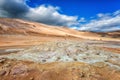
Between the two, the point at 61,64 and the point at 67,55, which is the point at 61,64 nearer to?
the point at 61,64

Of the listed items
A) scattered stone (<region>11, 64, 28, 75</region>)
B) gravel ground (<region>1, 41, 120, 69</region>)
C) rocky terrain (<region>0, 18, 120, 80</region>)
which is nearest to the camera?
rocky terrain (<region>0, 18, 120, 80</region>)

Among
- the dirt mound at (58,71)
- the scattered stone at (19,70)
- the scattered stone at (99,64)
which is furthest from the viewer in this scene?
the scattered stone at (99,64)

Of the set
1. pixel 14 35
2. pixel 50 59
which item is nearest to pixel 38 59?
pixel 50 59

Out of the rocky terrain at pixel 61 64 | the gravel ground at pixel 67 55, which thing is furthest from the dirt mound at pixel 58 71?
the gravel ground at pixel 67 55

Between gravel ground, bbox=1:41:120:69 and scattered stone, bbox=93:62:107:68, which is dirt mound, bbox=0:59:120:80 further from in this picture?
gravel ground, bbox=1:41:120:69

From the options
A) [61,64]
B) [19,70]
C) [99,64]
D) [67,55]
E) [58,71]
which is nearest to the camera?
[58,71]

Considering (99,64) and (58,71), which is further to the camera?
(99,64)

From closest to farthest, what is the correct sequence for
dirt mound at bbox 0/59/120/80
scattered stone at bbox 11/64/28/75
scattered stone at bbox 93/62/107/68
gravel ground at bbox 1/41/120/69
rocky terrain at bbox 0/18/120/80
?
dirt mound at bbox 0/59/120/80, rocky terrain at bbox 0/18/120/80, scattered stone at bbox 11/64/28/75, scattered stone at bbox 93/62/107/68, gravel ground at bbox 1/41/120/69

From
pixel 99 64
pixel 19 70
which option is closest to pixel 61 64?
pixel 99 64

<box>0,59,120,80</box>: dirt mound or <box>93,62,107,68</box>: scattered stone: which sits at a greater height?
<box>93,62,107,68</box>: scattered stone

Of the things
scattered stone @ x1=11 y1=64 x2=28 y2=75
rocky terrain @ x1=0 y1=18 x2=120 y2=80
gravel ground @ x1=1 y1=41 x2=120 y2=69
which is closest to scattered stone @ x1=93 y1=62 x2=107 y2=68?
rocky terrain @ x1=0 y1=18 x2=120 y2=80

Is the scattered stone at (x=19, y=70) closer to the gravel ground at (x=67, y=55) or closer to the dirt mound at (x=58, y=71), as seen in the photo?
the dirt mound at (x=58, y=71)

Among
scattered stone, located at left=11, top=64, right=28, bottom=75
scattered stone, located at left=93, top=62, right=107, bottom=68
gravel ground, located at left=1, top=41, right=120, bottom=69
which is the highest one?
gravel ground, located at left=1, top=41, right=120, bottom=69

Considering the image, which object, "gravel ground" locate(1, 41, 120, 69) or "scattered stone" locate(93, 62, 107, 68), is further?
"gravel ground" locate(1, 41, 120, 69)
